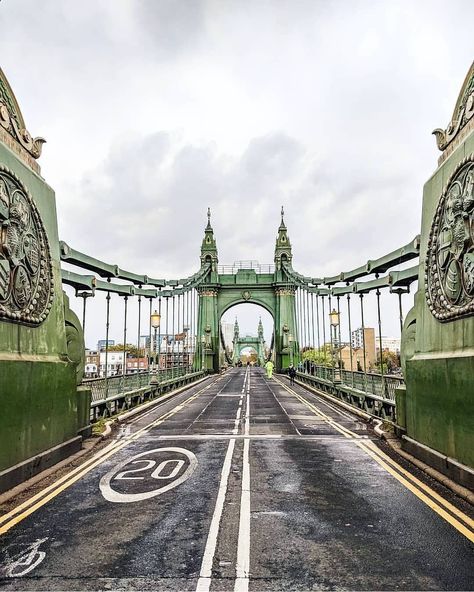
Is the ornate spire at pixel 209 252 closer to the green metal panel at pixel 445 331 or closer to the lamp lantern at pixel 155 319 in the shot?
the lamp lantern at pixel 155 319

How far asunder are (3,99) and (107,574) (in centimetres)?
847

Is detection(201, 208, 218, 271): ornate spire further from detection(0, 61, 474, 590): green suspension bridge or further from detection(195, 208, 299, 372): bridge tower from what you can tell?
detection(0, 61, 474, 590): green suspension bridge

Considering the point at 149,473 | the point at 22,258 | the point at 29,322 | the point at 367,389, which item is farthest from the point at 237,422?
the point at 22,258

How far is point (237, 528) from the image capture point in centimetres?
623

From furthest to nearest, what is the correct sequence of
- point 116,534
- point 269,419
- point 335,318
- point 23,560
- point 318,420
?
point 335,318
point 269,419
point 318,420
point 116,534
point 23,560

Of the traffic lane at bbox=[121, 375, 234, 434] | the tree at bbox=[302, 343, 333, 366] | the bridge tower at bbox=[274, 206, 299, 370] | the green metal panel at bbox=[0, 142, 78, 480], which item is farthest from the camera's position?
the bridge tower at bbox=[274, 206, 299, 370]

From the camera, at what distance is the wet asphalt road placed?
488 cm

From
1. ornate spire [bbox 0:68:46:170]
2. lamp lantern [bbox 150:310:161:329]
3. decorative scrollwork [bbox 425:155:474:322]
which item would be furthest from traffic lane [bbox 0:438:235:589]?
lamp lantern [bbox 150:310:161:329]

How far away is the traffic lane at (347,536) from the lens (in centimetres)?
482

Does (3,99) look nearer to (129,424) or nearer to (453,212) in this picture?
(453,212)

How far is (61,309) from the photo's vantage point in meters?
11.2

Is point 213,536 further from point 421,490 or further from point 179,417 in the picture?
point 179,417

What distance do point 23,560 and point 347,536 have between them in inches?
154

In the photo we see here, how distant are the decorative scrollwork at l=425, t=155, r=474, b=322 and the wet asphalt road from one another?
130 inches
